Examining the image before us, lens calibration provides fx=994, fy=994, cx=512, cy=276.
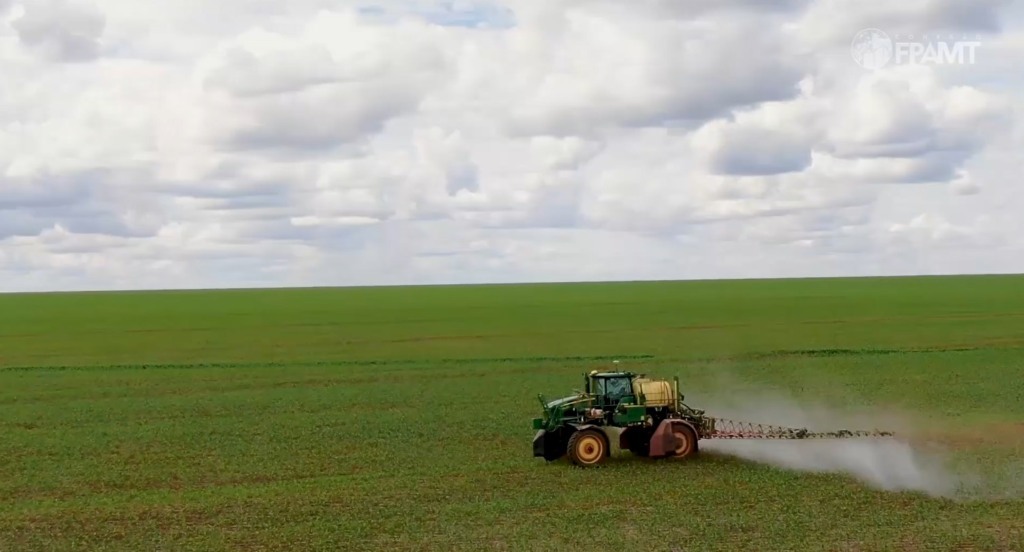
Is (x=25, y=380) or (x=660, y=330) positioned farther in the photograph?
(x=660, y=330)

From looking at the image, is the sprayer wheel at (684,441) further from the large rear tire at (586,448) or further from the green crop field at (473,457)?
the large rear tire at (586,448)

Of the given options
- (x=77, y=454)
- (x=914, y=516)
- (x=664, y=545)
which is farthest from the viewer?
(x=77, y=454)

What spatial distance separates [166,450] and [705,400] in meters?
19.6

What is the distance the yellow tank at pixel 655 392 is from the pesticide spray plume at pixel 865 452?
1.97 metres

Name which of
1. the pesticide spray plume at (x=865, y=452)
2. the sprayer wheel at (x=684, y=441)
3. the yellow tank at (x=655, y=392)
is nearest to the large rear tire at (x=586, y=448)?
the yellow tank at (x=655, y=392)

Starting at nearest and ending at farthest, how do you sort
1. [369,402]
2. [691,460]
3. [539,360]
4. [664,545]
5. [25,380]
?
[664,545] < [691,460] < [369,402] < [25,380] < [539,360]

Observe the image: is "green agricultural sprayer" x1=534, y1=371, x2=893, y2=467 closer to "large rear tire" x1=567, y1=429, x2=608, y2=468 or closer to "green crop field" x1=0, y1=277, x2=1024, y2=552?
"large rear tire" x1=567, y1=429, x2=608, y2=468

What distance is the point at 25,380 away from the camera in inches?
2068

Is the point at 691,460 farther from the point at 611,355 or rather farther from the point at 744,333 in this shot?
the point at 744,333

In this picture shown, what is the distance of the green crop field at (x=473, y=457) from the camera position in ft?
66.9

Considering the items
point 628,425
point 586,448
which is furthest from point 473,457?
point 628,425

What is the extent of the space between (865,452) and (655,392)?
19.1 feet

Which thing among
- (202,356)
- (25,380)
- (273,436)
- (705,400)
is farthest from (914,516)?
(202,356)

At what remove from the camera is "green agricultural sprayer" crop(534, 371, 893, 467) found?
27031 millimetres
